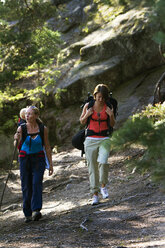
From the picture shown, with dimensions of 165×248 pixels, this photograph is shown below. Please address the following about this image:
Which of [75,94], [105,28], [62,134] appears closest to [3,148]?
[62,134]

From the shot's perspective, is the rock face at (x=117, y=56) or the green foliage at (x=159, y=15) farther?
the rock face at (x=117, y=56)

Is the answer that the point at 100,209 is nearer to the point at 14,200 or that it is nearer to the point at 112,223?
the point at 112,223

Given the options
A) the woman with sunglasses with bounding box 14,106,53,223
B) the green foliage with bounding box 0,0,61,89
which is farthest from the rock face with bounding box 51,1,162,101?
the woman with sunglasses with bounding box 14,106,53,223

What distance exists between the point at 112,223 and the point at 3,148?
445 inches

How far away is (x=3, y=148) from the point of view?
15.8 meters

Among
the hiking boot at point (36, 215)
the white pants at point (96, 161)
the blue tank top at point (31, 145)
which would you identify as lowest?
the hiking boot at point (36, 215)

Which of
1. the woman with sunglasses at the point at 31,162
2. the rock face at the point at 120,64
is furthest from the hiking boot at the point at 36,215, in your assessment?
the rock face at the point at 120,64

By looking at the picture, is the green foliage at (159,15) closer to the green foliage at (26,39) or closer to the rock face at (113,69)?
the rock face at (113,69)

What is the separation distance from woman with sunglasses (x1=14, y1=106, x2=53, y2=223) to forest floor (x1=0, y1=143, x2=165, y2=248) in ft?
1.14

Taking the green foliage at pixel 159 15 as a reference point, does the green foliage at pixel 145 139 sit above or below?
below

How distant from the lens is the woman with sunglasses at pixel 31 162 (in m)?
6.34

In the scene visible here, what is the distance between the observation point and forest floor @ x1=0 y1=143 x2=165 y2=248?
15.3ft

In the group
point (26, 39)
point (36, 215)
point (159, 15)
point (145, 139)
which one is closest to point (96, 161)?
point (36, 215)

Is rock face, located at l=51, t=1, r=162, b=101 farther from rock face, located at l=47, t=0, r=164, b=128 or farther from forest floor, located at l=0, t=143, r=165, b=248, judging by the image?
forest floor, located at l=0, t=143, r=165, b=248
